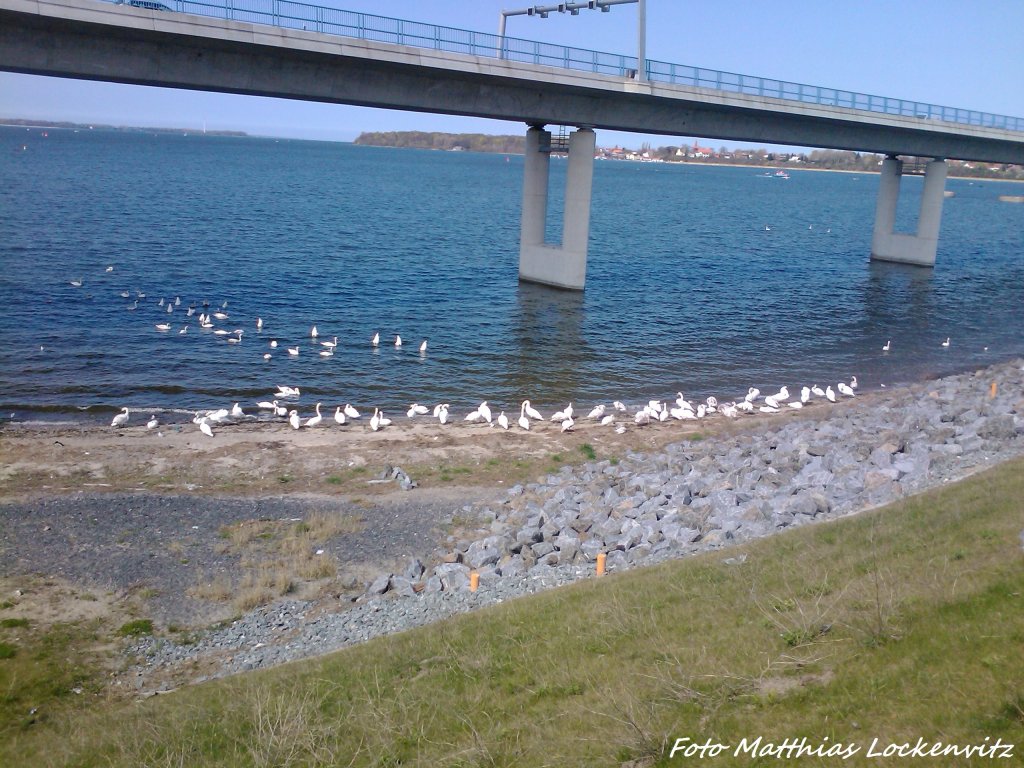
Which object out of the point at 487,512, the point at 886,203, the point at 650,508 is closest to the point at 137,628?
the point at 487,512

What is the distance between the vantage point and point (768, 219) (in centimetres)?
9719

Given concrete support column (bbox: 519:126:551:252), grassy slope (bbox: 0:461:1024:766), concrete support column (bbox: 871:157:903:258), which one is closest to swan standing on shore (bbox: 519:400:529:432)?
grassy slope (bbox: 0:461:1024:766)

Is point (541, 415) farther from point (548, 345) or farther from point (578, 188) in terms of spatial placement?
point (578, 188)

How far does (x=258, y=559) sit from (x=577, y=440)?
9946 mm

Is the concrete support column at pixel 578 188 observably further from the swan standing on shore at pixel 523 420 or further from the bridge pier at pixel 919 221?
the bridge pier at pixel 919 221

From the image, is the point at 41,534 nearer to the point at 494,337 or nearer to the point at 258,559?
the point at 258,559

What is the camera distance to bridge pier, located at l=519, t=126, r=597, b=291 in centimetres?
4366

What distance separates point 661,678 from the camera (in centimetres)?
735

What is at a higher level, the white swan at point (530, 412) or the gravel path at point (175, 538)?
the white swan at point (530, 412)

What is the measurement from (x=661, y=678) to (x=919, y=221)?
64.8 metres

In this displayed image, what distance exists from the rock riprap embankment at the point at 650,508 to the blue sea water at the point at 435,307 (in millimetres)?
8484

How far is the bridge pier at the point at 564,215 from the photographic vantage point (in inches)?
1719

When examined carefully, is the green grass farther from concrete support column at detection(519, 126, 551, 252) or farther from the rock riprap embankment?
concrete support column at detection(519, 126, 551, 252)

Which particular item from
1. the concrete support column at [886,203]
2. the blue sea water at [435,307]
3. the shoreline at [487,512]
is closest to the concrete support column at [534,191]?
the blue sea water at [435,307]
